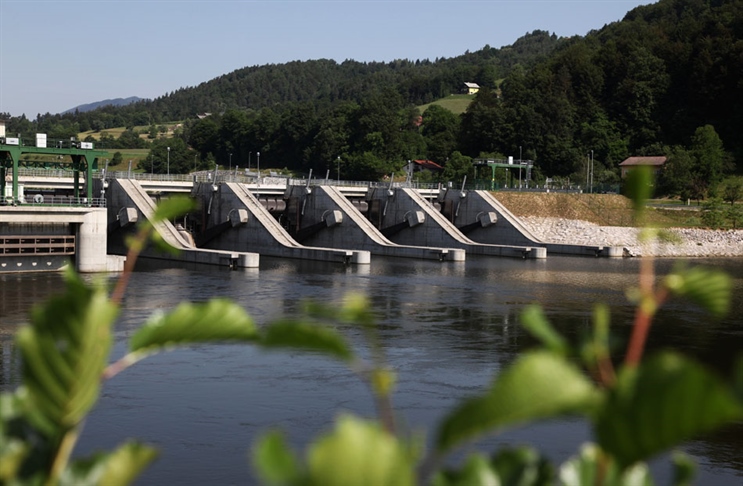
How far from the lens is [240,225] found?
160 ft

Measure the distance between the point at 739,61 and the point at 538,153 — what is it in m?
19.7

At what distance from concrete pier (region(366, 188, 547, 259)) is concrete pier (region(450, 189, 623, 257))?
521mm

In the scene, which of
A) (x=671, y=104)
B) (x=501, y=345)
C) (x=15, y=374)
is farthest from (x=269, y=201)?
(x=671, y=104)

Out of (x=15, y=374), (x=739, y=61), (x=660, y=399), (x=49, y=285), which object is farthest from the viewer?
(x=739, y=61)

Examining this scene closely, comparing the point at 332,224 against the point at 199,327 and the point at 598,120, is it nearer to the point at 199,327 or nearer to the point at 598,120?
the point at 598,120

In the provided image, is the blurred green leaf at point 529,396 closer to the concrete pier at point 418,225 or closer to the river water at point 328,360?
the river water at point 328,360

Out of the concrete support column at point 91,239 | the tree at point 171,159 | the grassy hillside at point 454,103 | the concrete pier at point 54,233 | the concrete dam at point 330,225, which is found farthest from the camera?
the grassy hillside at point 454,103

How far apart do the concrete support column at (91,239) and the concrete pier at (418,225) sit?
21462mm

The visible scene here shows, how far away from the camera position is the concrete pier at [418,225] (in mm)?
51094

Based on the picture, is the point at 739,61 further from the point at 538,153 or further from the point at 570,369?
the point at 570,369

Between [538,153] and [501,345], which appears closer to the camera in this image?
[501,345]

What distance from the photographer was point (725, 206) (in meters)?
62.9

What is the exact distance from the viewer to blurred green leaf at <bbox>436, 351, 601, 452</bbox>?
1.71 m

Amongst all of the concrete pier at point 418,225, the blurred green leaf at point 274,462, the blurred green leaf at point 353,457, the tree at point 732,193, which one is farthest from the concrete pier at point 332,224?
the blurred green leaf at point 353,457
